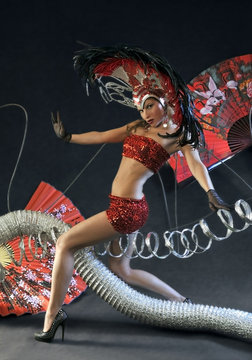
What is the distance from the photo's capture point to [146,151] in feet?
11.9

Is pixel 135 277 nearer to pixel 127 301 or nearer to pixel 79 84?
pixel 127 301

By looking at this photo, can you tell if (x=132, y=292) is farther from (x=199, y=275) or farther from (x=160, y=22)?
(x=160, y=22)

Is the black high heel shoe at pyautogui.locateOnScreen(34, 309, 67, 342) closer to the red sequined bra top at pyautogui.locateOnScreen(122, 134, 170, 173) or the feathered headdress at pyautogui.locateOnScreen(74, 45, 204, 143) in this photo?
the red sequined bra top at pyautogui.locateOnScreen(122, 134, 170, 173)

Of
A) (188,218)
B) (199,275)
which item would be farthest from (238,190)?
(199,275)

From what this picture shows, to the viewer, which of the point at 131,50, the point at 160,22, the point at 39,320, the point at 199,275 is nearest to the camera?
the point at 131,50

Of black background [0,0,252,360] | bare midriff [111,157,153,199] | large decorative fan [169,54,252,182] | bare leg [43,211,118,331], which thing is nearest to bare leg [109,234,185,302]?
bare leg [43,211,118,331]

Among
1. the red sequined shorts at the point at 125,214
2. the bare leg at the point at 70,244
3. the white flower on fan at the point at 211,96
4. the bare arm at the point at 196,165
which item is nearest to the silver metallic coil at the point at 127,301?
the bare leg at the point at 70,244

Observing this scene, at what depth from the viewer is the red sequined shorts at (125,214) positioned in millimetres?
3648

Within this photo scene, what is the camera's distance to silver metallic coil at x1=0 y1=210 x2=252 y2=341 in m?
3.79

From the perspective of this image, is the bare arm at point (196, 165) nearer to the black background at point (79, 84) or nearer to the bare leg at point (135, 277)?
the bare leg at point (135, 277)

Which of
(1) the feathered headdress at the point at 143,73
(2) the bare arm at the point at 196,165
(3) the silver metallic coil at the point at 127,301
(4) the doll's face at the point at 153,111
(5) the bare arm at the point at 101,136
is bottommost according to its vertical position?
(3) the silver metallic coil at the point at 127,301

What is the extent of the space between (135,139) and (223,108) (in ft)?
4.74

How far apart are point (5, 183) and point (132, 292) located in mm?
1777

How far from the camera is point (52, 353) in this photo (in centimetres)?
370
